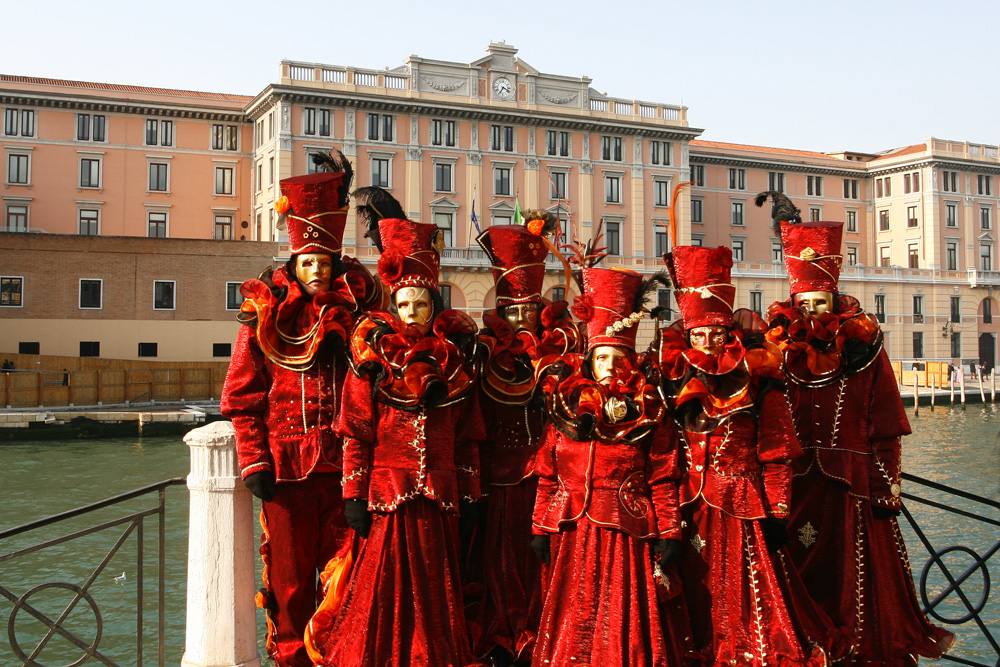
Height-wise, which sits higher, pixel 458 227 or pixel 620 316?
pixel 458 227

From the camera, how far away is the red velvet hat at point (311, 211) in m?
4.82

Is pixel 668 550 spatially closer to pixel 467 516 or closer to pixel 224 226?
pixel 467 516

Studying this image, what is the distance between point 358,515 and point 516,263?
1967 millimetres

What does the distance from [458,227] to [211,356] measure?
41.1ft

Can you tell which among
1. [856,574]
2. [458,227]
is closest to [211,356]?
[458,227]

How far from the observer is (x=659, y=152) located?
149 feet

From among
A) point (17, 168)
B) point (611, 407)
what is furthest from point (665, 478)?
point (17, 168)

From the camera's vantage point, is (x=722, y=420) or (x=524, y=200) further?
(x=524, y=200)

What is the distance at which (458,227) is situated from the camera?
41375 mm

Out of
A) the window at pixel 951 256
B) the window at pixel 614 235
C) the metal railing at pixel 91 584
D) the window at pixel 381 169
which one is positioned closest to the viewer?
the metal railing at pixel 91 584

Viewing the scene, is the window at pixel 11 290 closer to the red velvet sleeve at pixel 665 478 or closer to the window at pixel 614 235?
the window at pixel 614 235

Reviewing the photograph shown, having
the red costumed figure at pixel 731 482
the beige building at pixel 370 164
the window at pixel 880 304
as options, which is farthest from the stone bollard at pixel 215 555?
the window at pixel 880 304

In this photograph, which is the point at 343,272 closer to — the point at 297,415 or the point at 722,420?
the point at 297,415

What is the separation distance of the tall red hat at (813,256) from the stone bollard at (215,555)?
3.40 m
